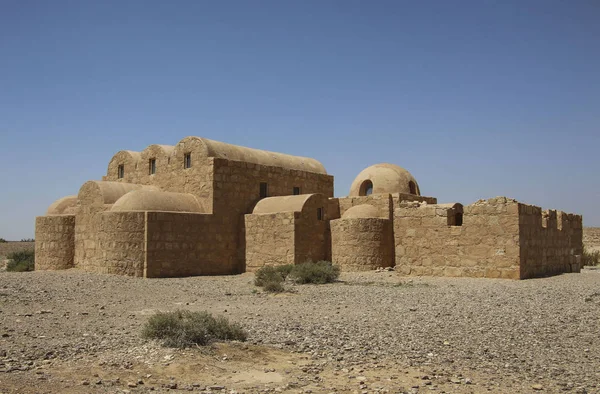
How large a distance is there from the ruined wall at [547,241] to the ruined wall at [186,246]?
29.7 feet

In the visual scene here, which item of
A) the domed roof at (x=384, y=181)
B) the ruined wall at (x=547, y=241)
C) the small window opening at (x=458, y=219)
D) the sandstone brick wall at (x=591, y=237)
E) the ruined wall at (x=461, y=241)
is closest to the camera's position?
the ruined wall at (x=461, y=241)

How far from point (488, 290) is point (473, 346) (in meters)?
5.28

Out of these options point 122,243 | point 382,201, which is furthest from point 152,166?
point 382,201

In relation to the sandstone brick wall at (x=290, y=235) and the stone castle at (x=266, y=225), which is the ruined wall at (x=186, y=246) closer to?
the stone castle at (x=266, y=225)

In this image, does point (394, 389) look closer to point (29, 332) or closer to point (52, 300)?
point (29, 332)

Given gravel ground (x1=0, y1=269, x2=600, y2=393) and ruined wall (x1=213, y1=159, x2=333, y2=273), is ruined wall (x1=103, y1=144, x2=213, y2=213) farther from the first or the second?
gravel ground (x1=0, y1=269, x2=600, y2=393)

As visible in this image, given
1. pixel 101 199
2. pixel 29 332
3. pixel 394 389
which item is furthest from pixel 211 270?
pixel 394 389

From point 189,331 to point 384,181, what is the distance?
13.6 meters

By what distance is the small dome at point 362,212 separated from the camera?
1666 cm

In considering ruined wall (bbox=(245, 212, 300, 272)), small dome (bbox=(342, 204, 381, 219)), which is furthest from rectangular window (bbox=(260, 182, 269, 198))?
small dome (bbox=(342, 204, 381, 219))

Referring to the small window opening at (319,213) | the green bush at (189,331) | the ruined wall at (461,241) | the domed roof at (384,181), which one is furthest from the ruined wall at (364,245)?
the green bush at (189,331)

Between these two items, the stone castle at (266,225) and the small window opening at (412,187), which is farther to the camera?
the small window opening at (412,187)

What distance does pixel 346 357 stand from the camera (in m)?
5.57

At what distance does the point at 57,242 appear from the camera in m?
18.1
